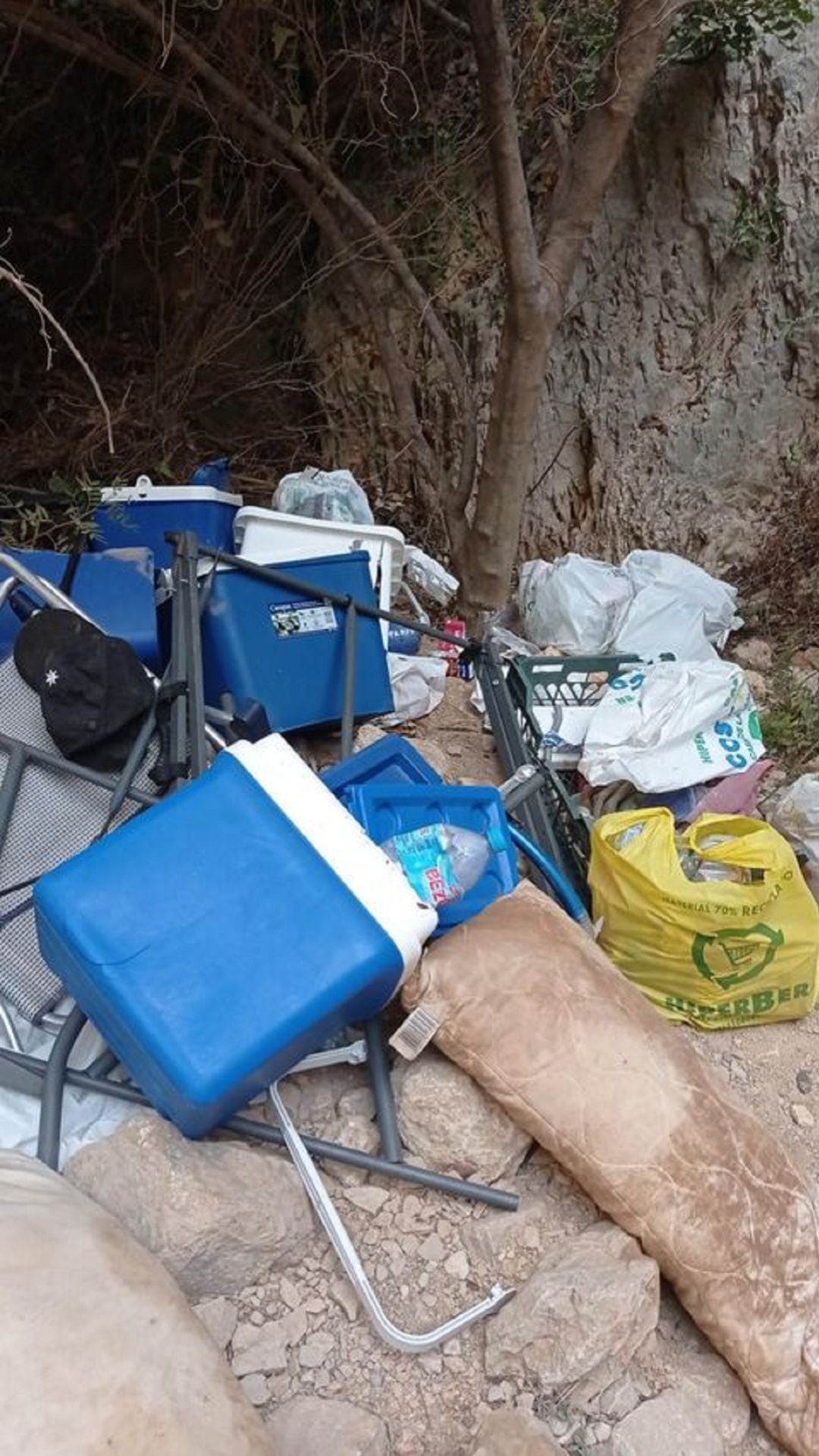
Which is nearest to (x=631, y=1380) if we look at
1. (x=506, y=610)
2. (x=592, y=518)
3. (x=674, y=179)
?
(x=506, y=610)

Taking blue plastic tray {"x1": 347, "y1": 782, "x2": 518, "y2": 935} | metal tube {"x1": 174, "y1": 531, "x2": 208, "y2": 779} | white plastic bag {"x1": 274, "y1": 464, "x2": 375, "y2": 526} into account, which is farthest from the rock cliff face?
blue plastic tray {"x1": 347, "y1": 782, "x2": 518, "y2": 935}

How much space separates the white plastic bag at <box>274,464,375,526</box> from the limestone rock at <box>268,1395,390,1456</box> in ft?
7.59

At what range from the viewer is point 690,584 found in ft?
10.8

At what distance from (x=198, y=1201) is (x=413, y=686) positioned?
68.4 inches

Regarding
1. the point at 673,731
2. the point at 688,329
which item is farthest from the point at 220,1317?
the point at 688,329

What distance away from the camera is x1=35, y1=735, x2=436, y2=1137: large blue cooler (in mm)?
1260

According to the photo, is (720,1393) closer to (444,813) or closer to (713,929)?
(713,929)

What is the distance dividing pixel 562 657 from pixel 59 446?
7.69 ft

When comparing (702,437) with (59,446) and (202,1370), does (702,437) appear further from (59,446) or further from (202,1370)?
(202,1370)

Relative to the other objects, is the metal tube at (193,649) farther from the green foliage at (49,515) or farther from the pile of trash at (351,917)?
the green foliage at (49,515)

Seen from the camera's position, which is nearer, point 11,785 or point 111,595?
point 11,785

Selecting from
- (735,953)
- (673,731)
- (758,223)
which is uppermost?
(758,223)

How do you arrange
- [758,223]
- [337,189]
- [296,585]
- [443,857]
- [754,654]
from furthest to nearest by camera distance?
1. [758,223]
2. [754,654]
3. [337,189]
4. [296,585]
5. [443,857]

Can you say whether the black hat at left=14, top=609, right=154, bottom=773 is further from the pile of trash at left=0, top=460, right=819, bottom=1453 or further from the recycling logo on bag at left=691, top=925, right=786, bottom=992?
the recycling logo on bag at left=691, top=925, right=786, bottom=992
